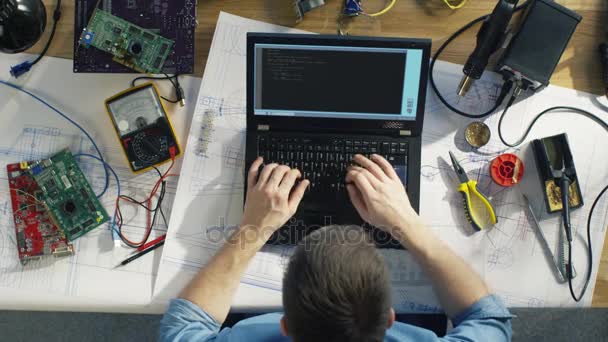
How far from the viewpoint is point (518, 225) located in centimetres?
114

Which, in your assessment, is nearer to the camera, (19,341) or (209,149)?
(209,149)

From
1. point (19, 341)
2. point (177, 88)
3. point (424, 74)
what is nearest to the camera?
point (424, 74)

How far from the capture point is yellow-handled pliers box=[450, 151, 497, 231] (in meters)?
1.11

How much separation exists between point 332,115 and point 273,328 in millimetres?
496

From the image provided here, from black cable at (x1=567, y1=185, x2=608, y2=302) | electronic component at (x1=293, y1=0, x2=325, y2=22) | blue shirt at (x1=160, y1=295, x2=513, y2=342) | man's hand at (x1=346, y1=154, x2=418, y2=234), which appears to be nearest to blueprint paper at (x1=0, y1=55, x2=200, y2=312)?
blue shirt at (x1=160, y1=295, x2=513, y2=342)

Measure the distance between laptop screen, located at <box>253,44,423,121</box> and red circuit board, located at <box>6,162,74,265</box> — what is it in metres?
0.56

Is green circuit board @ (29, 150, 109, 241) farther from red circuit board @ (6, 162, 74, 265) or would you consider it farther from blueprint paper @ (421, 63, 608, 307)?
blueprint paper @ (421, 63, 608, 307)

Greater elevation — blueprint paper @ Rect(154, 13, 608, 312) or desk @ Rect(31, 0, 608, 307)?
desk @ Rect(31, 0, 608, 307)

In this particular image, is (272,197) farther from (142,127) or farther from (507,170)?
(507,170)

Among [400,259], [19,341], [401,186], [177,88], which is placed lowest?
[19,341]

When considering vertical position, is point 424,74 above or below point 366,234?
above

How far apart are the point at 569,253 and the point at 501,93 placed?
1.36ft

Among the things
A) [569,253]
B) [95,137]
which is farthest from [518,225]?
[95,137]

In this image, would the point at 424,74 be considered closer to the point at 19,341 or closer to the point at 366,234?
the point at 366,234
